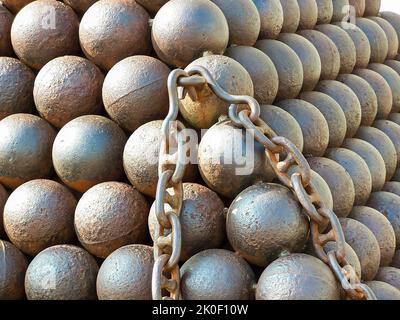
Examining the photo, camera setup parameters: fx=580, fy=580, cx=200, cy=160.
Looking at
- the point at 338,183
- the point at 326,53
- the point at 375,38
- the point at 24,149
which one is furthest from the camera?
the point at 375,38

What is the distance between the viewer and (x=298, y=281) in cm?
117

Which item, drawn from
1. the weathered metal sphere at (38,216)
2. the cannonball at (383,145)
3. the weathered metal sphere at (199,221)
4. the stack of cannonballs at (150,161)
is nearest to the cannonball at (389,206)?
the stack of cannonballs at (150,161)

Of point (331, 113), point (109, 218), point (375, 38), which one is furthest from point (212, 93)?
point (375, 38)

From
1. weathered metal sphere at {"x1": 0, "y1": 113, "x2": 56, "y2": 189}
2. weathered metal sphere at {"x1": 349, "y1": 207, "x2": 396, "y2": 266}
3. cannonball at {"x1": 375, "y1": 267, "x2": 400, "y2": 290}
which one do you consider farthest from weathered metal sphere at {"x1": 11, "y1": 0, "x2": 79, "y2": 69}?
cannonball at {"x1": 375, "y1": 267, "x2": 400, "y2": 290}

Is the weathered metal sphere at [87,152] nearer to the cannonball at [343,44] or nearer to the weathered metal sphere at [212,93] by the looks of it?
the weathered metal sphere at [212,93]

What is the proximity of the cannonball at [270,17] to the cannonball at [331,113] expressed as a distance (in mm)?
234

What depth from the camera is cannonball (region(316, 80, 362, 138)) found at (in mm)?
1979

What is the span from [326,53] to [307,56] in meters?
0.18

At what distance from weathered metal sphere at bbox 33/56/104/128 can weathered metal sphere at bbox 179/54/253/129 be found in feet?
0.96

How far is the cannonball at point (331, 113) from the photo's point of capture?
1.87 metres

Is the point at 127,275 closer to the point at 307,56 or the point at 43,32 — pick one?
the point at 43,32
